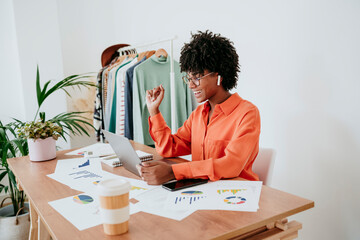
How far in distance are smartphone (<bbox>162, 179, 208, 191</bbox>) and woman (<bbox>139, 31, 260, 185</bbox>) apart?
0.15 meters

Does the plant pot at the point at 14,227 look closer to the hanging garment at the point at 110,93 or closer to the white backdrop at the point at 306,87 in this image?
the hanging garment at the point at 110,93

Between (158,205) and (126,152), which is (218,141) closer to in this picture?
(126,152)

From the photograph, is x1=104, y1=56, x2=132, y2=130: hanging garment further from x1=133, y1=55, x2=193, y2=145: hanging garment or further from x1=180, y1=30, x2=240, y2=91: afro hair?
x1=180, y1=30, x2=240, y2=91: afro hair

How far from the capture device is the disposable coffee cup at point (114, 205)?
28.5 inches

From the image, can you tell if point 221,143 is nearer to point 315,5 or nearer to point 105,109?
point 315,5

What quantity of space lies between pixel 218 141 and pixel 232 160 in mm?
252

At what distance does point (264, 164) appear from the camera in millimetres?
1465

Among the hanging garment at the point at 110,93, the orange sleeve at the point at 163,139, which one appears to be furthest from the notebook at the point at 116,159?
the hanging garment at the point at 110,93

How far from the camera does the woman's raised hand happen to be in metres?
1.56

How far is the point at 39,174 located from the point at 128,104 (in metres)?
1.26

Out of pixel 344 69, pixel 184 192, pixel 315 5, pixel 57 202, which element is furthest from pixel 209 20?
pixel 57 202

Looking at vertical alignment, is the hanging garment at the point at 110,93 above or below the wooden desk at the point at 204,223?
above

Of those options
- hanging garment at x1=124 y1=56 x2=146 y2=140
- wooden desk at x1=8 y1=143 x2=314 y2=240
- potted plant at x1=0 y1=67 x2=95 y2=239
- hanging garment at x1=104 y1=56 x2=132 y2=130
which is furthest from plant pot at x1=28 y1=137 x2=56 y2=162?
hanging garment at x1=104 y1=56 x2=132 y2=130

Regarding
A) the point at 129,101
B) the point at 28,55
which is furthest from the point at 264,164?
the point at 28,55
